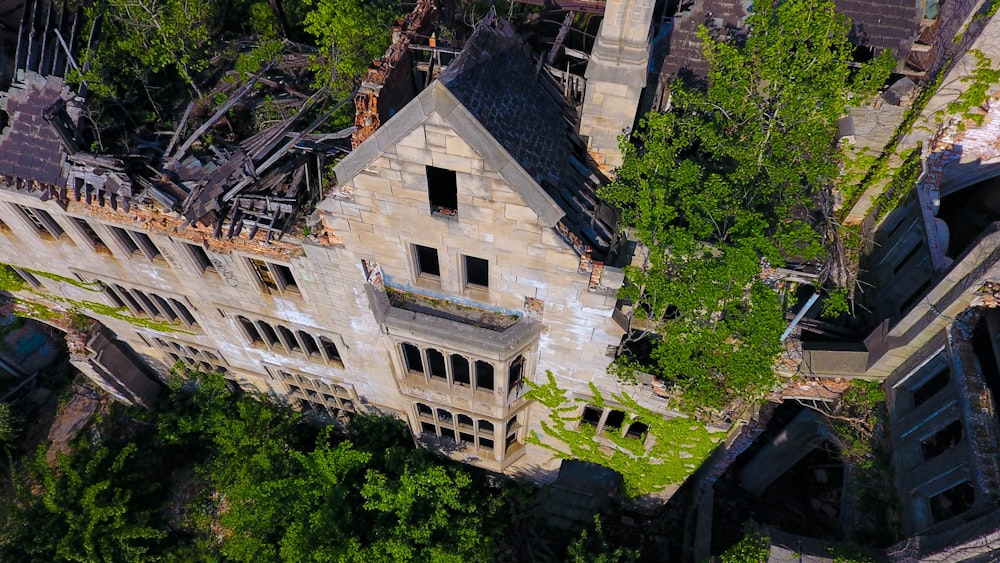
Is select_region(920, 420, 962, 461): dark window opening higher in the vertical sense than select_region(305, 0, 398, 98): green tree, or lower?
lower

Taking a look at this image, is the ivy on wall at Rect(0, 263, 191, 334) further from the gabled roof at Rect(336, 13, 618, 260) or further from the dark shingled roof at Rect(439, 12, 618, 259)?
the dark shingled roof at Rect(439, 12, 618, 259)

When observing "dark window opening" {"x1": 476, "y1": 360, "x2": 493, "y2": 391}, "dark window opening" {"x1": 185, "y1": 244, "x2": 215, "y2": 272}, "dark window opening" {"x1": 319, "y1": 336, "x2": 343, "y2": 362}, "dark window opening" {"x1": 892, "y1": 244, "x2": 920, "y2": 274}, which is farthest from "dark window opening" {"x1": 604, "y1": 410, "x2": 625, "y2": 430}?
"dark window opening" {"x1": 185, "y1": 244, "x2": 215, "y2": 272}

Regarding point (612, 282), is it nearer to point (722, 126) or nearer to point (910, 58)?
point (722, 126)

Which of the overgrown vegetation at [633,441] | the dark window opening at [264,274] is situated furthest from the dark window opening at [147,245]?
the overgrown vegetation at [633,441]

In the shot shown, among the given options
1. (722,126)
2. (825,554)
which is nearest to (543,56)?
(722,126)

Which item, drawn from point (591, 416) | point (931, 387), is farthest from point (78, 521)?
point (931, 387)
